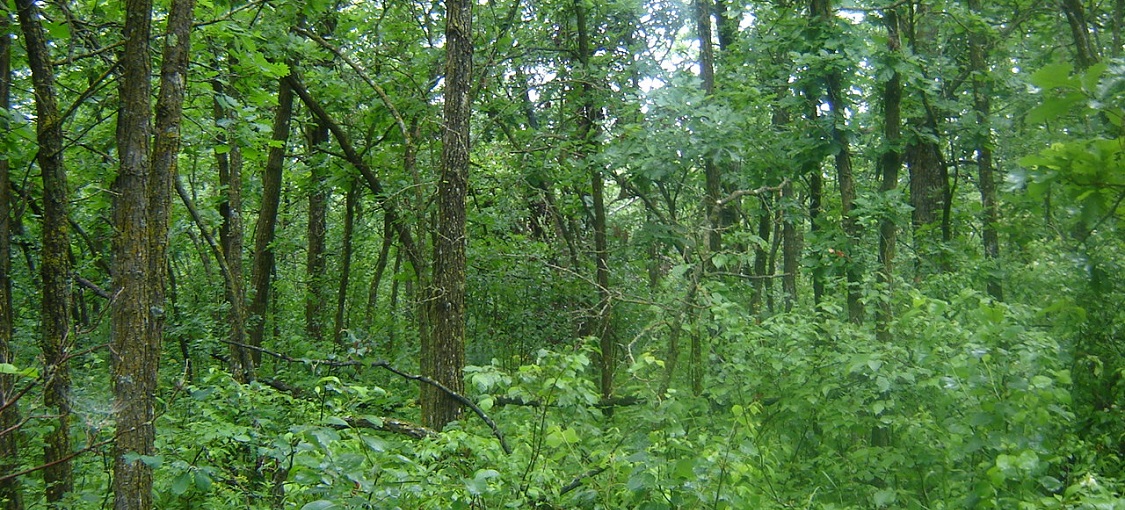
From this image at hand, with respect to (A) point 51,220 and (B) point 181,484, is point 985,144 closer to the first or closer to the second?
(B) point 181,484

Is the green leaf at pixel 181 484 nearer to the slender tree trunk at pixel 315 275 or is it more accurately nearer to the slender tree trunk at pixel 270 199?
the slender tree trunk at pixel 270 199

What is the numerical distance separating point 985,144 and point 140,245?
387 inches

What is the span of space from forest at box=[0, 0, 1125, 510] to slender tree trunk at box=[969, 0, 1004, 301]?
0.14 metres

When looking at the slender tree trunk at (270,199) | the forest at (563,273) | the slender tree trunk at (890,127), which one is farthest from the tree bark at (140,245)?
the slender tree trunk at (890,127)

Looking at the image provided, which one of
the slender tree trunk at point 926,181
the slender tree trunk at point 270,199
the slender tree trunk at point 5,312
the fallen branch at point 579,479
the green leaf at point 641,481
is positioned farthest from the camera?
the slender tree trunk at point 270,199

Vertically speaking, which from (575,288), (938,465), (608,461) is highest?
(575,288)

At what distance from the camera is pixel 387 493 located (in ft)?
12.2

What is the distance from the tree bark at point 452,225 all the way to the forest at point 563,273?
3cm

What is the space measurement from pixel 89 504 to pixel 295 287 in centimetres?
1159

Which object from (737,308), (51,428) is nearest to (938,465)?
(737,308)

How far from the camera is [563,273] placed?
1053 centimetres

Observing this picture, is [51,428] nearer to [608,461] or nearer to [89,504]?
[89,504]

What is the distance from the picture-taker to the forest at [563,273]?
438 cm

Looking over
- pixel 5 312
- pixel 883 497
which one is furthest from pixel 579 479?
pixel 5 312
